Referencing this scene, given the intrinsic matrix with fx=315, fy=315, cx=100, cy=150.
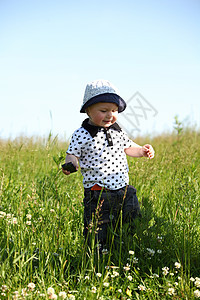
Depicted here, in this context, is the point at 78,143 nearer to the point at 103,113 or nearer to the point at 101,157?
the point at 101,157

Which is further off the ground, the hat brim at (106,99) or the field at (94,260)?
the hat brim at (106,99)

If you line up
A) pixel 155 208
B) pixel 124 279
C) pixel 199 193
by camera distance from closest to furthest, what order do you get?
pixel 124 279, pixel 155 208, pixel 199 193

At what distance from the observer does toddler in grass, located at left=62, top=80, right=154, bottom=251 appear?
263 centimetres

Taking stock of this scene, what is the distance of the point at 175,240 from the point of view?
2.54 m

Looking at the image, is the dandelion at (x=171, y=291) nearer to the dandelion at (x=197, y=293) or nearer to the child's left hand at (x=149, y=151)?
the dandelion at (x=197, y=293)

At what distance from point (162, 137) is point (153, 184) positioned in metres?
5.45

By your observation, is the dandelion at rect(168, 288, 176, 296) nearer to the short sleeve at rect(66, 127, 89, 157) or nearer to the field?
the field

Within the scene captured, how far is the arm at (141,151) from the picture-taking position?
2.81 m

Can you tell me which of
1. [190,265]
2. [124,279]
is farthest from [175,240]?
[124,279]

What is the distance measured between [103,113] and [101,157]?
37 centimetres

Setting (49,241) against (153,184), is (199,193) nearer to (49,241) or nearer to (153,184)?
(153,184)

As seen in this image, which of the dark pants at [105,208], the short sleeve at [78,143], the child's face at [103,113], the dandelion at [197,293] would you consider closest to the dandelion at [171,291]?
the dandelion at [197,293]

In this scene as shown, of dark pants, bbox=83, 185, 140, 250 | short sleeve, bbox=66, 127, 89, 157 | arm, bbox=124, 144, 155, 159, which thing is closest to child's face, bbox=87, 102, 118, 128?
short sleeve, bbox=66, 127, 89, 157

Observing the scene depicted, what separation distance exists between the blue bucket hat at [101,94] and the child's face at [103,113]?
42 mm
